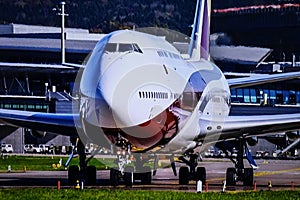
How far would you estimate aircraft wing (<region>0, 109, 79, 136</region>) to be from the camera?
149 ft

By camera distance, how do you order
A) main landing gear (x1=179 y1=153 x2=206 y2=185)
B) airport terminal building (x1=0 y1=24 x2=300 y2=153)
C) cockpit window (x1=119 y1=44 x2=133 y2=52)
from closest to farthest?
cockpit window (x1=119 y1=44 x2=133 y2=52) → main landing gear (x1=179 y1=153 x2=206 y2=185) → airport terminal building (x1=0 y1=24 x2=300 y2=153)

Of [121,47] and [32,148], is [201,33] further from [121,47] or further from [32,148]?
[32,148]

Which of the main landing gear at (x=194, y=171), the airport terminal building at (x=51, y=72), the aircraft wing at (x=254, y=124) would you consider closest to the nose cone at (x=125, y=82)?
the aircraft wing at (x=254, y=124)

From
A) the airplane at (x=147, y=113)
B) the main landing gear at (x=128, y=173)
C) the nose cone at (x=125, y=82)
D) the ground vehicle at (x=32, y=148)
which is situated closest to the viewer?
the nose cone at (x=125, y=82)

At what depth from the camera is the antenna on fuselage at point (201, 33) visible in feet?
187

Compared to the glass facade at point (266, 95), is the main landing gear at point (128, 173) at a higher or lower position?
higher

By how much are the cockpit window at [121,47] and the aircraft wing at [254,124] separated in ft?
26.4

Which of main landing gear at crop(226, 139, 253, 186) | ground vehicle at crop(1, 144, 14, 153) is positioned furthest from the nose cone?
ground vehicle at crop(1, 144, 14, 153)

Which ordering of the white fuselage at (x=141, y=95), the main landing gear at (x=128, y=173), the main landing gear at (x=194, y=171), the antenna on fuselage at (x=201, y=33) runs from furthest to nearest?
the antenna on fuselage at (x=201, y=33) < the main landing gear at (x=194, y=171) < the main landing gear at (x=128, y=173) < the white fuselage at (x=141, y=95)

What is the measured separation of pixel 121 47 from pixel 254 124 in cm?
1018

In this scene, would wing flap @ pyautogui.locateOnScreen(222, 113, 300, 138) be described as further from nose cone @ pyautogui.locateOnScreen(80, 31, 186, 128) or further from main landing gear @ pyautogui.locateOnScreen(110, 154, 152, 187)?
nose cone @ pyautogui.locateOnScreen(80, 31, 186, 128)

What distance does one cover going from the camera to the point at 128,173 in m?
44.1

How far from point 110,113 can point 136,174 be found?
11.9 meters

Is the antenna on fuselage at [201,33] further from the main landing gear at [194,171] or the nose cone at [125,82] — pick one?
the nose cone at [125,82]
